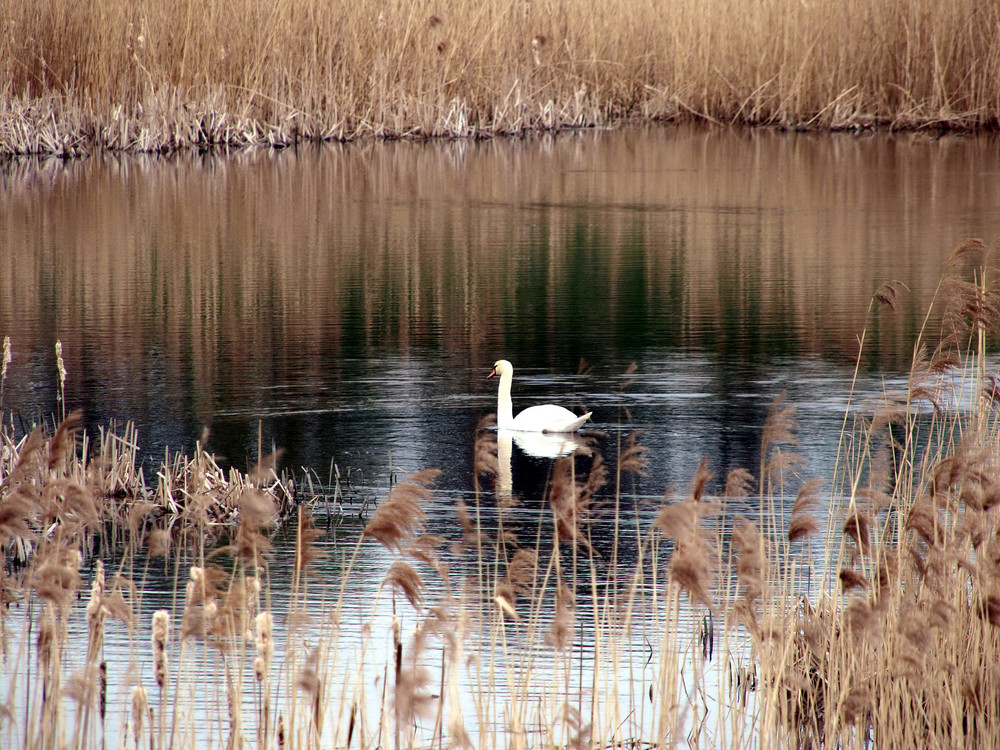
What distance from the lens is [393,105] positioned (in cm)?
2019

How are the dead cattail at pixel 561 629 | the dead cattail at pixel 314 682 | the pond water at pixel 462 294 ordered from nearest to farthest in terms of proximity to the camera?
the dead cattail at pixel 314 682 < the dead cattail at pixel 561 629 < the pond water at pixel 462 294

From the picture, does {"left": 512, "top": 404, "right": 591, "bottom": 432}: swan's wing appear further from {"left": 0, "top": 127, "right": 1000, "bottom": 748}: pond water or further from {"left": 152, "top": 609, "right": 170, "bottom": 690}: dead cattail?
{"left": 152, "top": 609, "right": 170, "bottom": 690}: dead cattail

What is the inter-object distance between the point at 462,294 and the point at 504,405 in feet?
12.8

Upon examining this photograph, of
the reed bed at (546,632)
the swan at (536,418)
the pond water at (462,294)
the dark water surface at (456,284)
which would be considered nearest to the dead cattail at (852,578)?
the reed bed at (546,632)

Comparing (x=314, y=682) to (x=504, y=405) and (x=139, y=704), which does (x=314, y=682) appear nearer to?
(x=139, y=704)

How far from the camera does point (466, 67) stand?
20.4 m

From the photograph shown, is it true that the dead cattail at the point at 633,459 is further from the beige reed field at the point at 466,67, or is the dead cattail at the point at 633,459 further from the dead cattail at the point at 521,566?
the beige reed field at the point at 466,67

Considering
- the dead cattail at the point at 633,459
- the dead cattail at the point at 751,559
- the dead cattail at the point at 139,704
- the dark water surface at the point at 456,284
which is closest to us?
the dead cattail at the point at 139,704

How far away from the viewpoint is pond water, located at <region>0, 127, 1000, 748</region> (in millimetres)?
7203

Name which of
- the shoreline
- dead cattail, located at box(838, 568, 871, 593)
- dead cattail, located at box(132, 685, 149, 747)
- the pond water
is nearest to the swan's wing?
the pond water

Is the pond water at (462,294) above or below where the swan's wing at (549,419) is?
above

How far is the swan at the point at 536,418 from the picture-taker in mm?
6965

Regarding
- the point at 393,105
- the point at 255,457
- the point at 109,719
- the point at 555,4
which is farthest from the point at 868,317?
the point at 555,4

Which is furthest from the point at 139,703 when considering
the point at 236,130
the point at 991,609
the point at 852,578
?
the point at 236,130
